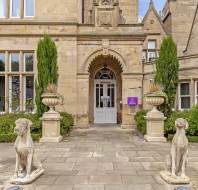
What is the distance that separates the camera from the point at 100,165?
25.5 ft

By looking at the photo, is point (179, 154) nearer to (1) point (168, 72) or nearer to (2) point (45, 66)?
(1) point (168, 72)

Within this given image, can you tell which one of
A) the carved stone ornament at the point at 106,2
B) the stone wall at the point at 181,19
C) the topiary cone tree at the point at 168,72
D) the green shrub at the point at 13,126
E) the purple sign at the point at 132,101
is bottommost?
the green shrub at the point at 13,126

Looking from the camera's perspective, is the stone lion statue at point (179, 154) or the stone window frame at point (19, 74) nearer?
the stone lion statue at point (179, 154)

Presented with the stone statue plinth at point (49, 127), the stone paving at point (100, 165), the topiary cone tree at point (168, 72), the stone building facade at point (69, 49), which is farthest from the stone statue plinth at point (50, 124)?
the topiary cone tree at point (168, 72)

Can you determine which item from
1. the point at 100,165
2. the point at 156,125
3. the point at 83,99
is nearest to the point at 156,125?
the point at 156,125

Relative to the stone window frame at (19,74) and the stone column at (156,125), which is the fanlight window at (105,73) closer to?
the stone window frame at (19,74)

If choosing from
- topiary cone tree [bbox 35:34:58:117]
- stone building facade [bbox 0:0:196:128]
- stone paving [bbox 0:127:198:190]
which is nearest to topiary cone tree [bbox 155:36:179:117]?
stone building facade [bbox 0:0:196:128]

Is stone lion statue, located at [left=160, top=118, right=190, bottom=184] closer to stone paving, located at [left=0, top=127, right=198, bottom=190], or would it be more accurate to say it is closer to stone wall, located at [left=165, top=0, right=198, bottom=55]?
stone paving, located at [left=0, top=127, right=198, bottom=190]

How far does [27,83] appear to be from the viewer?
17156mm

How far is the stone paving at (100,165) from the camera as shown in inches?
239

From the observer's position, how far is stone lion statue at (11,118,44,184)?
585cm

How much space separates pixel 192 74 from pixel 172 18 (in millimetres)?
12059

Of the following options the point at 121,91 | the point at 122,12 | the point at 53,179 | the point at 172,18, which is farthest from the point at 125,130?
the point at 172,18

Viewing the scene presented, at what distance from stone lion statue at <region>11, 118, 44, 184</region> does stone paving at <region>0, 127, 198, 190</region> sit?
230mm
